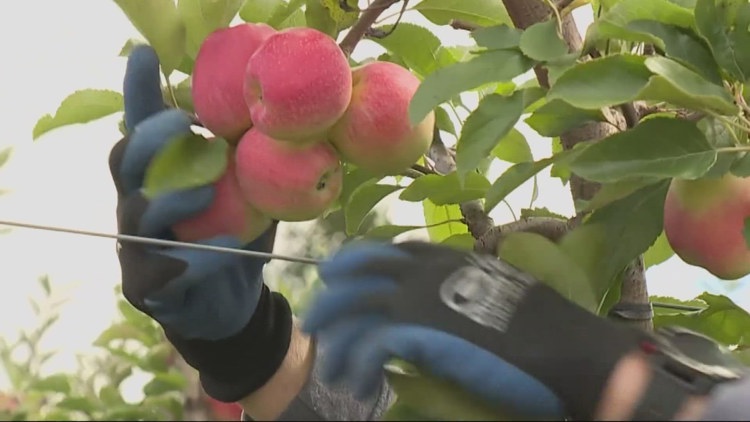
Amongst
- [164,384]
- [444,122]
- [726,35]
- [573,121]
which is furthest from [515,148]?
[164,384]

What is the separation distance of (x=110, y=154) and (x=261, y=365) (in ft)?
0.70

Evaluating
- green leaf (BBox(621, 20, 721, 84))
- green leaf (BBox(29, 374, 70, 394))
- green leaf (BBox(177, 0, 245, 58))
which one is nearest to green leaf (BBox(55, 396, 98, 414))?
green leaf (BBox(29, 374, 70, 394))

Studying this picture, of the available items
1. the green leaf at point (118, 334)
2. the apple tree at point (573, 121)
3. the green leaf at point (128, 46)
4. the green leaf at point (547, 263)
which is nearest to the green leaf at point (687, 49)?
the apple tree at point (573, 121)

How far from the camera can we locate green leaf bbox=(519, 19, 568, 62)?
544mm

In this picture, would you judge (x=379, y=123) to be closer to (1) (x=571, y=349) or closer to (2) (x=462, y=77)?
(2) (x=462, y=77)

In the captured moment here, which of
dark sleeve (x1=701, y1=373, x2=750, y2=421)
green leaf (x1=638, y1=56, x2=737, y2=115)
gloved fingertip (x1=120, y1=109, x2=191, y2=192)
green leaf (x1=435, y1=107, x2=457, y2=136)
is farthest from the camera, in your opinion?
green leaf (x1=435, y1=107, x2=457, y2=136)

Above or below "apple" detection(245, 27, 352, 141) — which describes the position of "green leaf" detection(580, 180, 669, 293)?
below

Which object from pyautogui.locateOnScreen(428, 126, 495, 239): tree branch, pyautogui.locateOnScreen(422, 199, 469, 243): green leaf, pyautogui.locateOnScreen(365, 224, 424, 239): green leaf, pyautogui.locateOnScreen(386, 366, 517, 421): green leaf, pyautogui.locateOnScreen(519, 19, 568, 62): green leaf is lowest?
pyautogui.locateOnScreen(422, 199, 469, 243): green leaf

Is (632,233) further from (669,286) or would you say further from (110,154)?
(669,286)

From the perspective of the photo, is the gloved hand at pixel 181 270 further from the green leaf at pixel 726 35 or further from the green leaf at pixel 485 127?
the green leaf at pixel 726 35

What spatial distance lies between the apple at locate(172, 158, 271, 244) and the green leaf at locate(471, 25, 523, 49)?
0.60 feet

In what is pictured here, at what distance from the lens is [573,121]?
2.13 feet

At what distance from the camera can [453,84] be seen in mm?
534

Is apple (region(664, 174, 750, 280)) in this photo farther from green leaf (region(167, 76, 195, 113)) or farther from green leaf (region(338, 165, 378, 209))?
green leaf (region(167, 76, 195, 113))
